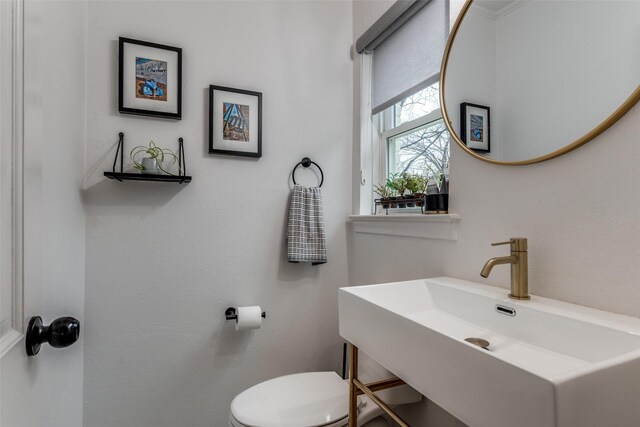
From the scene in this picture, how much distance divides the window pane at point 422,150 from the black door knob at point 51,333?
1325mm

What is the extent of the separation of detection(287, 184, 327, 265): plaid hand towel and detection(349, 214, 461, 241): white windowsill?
21 cm

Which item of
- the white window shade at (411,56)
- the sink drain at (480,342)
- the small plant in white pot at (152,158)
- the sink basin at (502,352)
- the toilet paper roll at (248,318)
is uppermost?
the white window shade at (411,56)

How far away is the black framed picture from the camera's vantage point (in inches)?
53.5

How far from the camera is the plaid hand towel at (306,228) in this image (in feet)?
5.18

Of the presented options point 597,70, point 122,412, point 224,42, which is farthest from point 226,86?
point 122,412

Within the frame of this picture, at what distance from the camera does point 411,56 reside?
1.43 meters

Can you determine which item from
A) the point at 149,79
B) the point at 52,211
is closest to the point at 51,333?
the point at 52,211

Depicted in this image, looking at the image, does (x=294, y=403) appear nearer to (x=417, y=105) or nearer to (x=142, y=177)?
(x=142, y=177)

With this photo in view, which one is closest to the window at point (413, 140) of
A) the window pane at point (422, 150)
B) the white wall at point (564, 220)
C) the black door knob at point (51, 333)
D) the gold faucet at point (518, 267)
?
the window pane at point (422, 150)

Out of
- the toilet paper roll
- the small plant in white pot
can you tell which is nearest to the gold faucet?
the toilet paper roll

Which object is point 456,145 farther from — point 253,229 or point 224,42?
point 224,42

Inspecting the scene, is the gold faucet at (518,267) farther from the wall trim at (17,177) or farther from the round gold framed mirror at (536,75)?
the wall trim at (17,177)

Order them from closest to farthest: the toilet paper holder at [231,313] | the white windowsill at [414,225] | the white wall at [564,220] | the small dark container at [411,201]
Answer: the white wall at [564,220] < the white windowsill at [414,225] < the small dark container at [411,201] < the toilet paper holder at [231,313]

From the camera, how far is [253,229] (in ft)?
5.20
